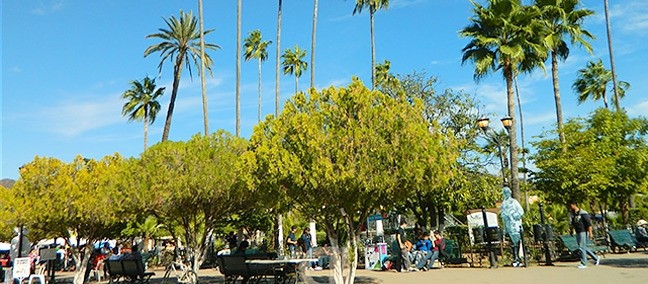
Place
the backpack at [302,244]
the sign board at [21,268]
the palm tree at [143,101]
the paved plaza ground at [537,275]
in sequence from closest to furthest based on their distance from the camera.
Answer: the paved plaza ground at [537,275] → the sign board at [21,268] → the backpack at [302,244] → the palm tree at [143,101]

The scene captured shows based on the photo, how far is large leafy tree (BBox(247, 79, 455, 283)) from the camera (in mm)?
9703

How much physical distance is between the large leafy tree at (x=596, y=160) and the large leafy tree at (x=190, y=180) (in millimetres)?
10604

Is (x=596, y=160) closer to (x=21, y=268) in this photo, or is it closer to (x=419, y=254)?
(x=419, y=254)

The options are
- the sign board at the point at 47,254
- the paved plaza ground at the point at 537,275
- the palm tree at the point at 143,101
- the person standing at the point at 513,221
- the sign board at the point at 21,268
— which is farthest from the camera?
the palm tree at the point at 143,101

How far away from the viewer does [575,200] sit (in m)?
17.4

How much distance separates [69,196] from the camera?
15.4 m

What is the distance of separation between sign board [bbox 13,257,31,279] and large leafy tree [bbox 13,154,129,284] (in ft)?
6.85

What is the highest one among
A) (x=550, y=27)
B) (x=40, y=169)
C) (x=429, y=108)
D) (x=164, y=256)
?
(x=550, y=27)

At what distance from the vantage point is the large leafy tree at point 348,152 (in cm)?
970

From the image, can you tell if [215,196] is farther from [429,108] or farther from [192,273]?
[429,108]

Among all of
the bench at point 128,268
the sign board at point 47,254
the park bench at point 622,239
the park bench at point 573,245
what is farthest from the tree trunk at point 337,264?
the park bench at point 622,239

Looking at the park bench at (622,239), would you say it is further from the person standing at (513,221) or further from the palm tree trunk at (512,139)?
the person standing at (513,221)

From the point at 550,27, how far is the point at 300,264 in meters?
18.1

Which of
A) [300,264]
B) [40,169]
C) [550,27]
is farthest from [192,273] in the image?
[550,27]
